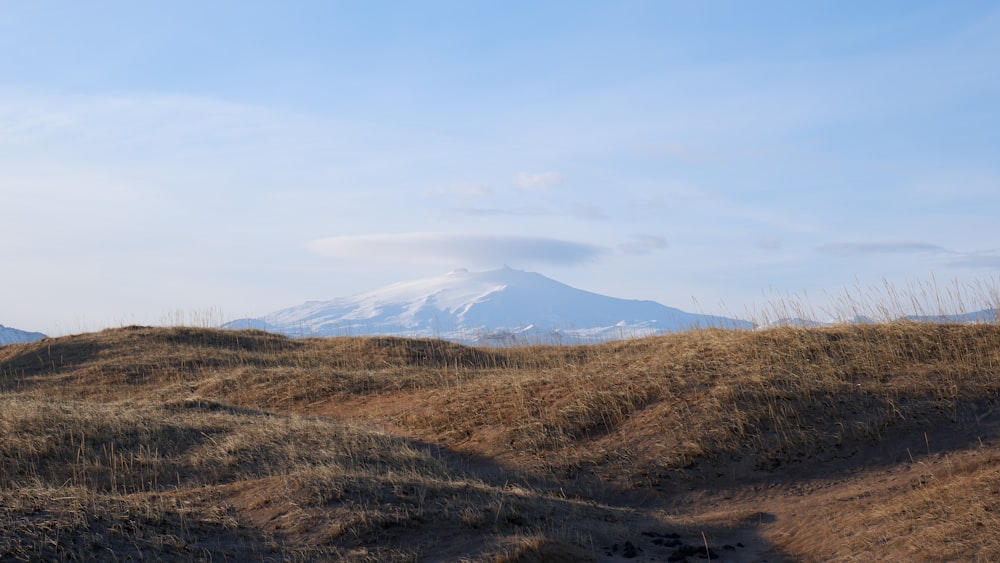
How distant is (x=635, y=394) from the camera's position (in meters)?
13.5

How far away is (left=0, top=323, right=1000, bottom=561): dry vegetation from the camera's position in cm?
762

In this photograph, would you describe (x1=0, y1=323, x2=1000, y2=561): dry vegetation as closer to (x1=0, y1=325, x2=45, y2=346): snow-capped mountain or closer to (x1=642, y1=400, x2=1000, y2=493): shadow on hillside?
(x1=642, y1=400, x2=1000, y2=493): shadow on hillside

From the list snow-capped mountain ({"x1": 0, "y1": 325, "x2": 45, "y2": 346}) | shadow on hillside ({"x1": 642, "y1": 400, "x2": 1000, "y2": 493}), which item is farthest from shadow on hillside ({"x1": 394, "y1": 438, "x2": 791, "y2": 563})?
snow-capped mountain ({"x1": 0, "y1": 325, "x2": 45, "y2": 346})

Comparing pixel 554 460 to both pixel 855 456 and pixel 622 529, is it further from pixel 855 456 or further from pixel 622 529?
pixel 855 456

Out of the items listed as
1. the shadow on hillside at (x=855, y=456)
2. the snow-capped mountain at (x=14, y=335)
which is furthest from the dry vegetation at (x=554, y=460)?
the snow-capped mountain at (x=14, y=335)

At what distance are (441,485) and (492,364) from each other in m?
12.9

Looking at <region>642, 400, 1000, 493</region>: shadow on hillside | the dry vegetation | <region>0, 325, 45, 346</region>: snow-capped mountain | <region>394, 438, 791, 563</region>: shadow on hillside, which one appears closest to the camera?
the dry vegetation

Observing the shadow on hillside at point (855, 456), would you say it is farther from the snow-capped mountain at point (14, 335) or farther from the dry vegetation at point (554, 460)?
the snow-capped mountain at point (14, 335)

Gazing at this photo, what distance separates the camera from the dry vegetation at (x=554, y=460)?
25.0ft

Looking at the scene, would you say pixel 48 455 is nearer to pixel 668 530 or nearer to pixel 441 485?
pixel 441 485

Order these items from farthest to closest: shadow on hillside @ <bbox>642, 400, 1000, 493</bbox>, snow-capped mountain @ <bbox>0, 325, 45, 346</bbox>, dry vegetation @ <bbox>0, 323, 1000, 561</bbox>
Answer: snow-capped mountain @ <bbox>0, 325, 45, 346</bbox>
shadow on hillside @ <bbox>642, 400, 1000, 493</bbox>
dry vegetation @ <bbox>0, 323, 1000, 561</bbox>

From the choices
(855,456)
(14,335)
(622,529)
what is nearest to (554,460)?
(622,529)

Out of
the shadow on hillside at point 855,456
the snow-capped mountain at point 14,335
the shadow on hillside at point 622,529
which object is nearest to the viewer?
the shadow on hillside at point 622,529

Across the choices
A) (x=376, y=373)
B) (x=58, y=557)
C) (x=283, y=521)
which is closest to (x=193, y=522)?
(x=283, y=521)
